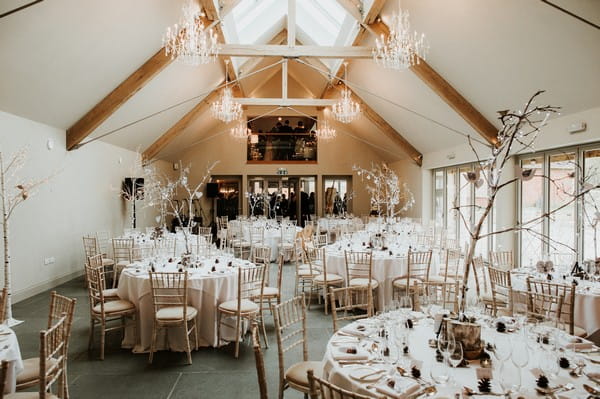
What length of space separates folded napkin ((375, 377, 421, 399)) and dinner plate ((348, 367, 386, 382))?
6cm

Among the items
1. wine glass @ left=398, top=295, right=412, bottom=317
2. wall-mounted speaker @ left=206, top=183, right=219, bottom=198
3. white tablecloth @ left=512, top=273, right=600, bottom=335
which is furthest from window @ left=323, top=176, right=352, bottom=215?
wine glass @ left=398, top=295, right=412, bottom=317

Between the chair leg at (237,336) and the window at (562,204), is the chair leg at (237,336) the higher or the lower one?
the lower one

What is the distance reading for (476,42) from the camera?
6328 millimetres

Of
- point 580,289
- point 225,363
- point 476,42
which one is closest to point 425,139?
point 476,42

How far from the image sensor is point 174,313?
4.09m

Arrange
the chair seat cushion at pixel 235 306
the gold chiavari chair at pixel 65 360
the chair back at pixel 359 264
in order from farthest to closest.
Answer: the chair back at pixel 359 264
the chair seat cushion at pixel 235 306
the gold chiavari chair at pixel 65 360

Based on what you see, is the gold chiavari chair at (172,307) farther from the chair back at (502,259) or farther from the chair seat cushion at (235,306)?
the chair back at (502,259)

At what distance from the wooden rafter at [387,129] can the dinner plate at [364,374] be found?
10637mm

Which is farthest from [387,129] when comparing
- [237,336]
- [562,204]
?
[237,336]

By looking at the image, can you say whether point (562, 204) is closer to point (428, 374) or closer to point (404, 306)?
point (404, 306)

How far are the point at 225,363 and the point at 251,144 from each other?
495 inches

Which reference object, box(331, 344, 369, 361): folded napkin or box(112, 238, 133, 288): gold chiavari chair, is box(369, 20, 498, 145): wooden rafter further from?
box(331, 344, 369, 361): folded napkin

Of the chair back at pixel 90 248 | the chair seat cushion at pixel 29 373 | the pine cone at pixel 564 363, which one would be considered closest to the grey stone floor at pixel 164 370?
the chair seat cushion at pixel 29 373

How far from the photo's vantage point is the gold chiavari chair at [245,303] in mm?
4285
